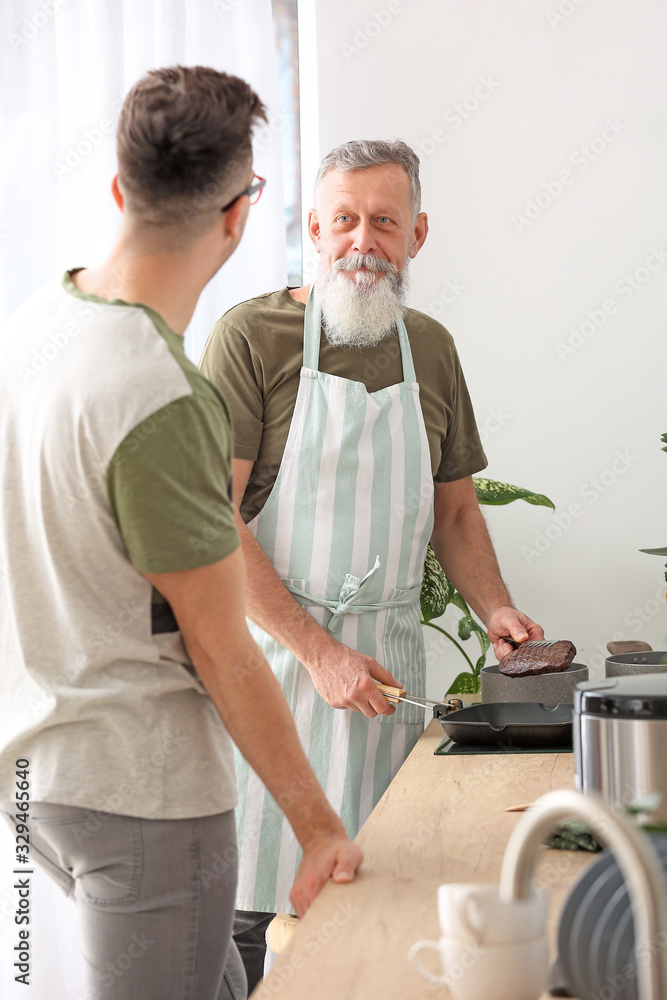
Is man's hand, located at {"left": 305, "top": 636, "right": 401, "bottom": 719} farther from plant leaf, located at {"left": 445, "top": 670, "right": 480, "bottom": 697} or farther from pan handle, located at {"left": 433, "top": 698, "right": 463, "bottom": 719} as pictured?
plant leaf, located at {"left": 445, "top": 670, "right": 480, "bottom": 697}

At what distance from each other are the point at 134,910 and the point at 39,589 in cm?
34

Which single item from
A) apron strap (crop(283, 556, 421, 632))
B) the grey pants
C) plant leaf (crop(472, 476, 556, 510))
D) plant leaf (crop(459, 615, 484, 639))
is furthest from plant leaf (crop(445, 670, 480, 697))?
the grey pants

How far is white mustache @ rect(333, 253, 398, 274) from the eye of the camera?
1.86 meters

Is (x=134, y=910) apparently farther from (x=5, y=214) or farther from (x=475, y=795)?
(x=5, y=214)

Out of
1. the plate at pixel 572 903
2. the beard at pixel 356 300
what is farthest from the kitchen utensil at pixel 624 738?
the beard at pixel 356 300

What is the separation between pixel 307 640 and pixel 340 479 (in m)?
0.32

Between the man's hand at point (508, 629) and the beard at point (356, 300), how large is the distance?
601 mm

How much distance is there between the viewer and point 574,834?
→ 3.34 feet

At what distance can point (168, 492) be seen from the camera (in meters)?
0.92

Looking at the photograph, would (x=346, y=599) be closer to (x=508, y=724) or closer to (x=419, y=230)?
(x=508, y=724)

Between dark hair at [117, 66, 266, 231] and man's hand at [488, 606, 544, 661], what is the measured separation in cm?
106

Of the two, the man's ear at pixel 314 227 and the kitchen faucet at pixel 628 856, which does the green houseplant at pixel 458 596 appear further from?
the kitchen faucet at pixel 628 856

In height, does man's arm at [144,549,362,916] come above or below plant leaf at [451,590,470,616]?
below

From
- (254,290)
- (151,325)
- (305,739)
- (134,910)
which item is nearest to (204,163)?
(151,325)
